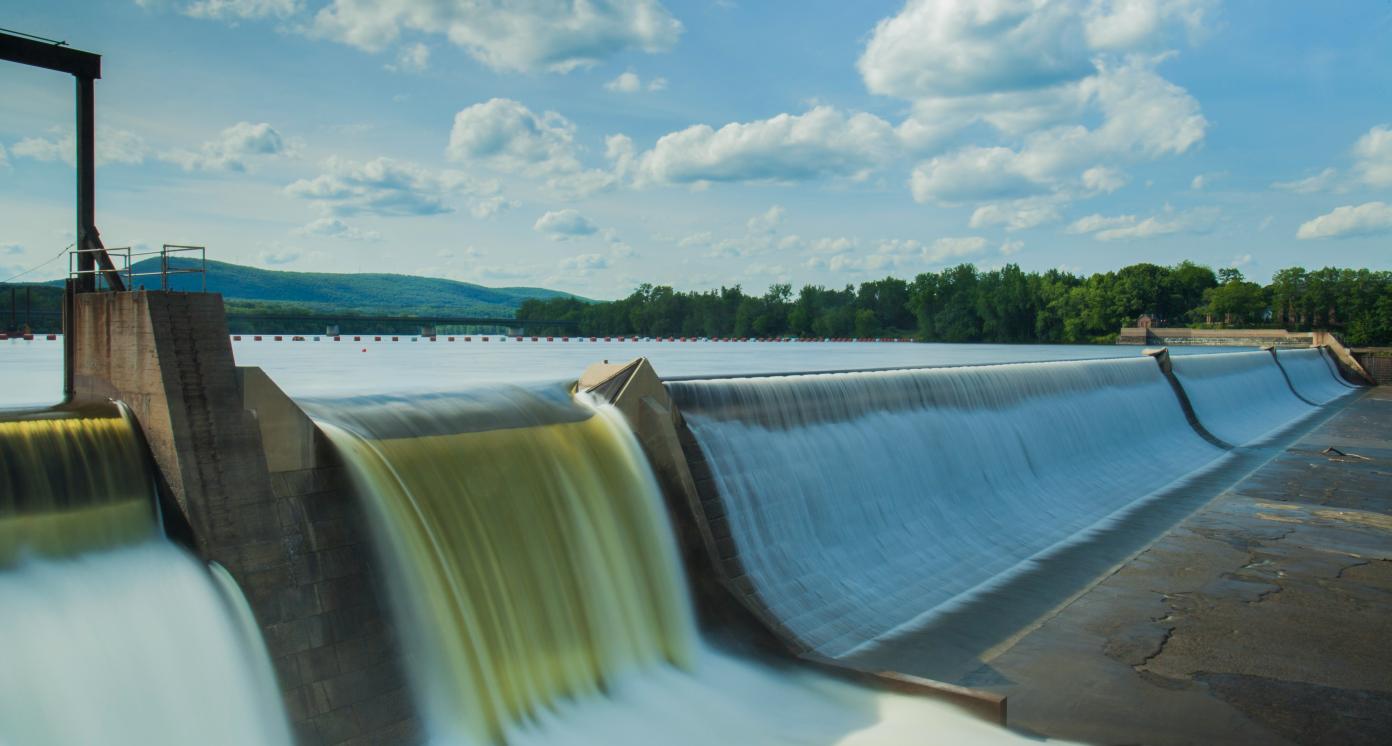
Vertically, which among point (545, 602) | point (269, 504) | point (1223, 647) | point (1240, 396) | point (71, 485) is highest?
point (71, 485)

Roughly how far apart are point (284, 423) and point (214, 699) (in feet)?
9.19

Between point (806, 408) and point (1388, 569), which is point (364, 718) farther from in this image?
point (1388, 569)

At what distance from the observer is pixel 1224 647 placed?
1310cm

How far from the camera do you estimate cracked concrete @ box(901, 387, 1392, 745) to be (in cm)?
1084

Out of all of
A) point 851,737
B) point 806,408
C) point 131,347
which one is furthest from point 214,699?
point 806,408

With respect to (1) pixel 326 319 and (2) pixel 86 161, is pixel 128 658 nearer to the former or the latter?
(2) pixel 86 161

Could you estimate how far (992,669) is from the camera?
12.6 metres

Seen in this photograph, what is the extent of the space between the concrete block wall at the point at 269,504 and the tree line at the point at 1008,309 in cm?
11664

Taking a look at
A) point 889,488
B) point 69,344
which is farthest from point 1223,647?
point 69,344

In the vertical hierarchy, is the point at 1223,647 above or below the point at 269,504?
below

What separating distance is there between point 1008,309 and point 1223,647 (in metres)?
129

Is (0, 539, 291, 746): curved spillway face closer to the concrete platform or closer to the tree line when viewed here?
the concrete platform

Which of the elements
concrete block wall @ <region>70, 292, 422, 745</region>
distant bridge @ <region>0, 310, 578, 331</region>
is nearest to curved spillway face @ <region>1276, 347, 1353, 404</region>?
concrete block wall @ <region>70, 292, 422, 745</region>

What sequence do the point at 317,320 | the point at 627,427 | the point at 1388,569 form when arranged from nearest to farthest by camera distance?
the point at 627,427 → the point at 1388,569 → the point at 317,320
